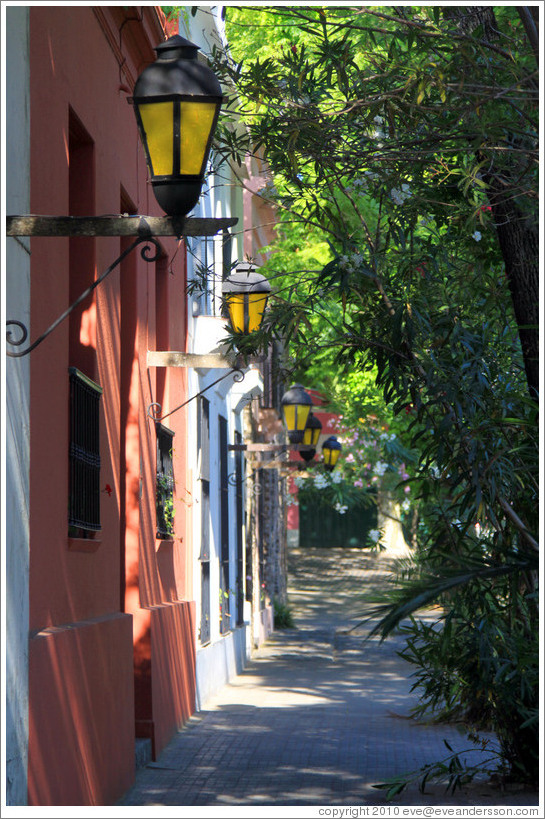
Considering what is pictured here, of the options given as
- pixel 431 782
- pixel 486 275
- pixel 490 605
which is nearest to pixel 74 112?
pixel 486 275

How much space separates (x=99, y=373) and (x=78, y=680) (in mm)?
2128

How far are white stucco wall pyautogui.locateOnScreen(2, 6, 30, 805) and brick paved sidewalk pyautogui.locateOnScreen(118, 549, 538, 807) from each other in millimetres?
1532

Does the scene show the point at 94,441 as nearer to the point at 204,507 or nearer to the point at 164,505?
the point at 164,505

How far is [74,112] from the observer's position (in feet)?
22.9

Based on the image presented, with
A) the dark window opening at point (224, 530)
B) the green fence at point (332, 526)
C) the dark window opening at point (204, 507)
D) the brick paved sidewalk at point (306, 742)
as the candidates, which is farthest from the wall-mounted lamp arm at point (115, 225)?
the green fence at point (332, 526)

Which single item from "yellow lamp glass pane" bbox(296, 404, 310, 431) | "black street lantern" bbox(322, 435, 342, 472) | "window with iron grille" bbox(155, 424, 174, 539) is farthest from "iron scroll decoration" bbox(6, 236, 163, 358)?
"black street lantern" bbox(322, 435, 342, 472)

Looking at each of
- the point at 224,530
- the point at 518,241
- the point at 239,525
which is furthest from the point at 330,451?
the point at 518,241

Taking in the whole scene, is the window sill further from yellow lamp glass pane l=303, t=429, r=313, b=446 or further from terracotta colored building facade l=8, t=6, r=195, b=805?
yellow lamp glass pane l=303, t=429, r=313, b=446

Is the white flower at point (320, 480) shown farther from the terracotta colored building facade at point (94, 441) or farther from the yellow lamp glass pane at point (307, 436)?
the terracotta colored building facade at point (94, 441)

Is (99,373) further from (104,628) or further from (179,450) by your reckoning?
(179,450)

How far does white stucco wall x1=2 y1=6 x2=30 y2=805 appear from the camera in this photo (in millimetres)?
4871

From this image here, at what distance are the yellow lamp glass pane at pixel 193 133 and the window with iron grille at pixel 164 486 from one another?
5.60 m

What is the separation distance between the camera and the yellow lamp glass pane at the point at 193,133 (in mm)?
4742

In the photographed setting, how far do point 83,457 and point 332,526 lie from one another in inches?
1373
